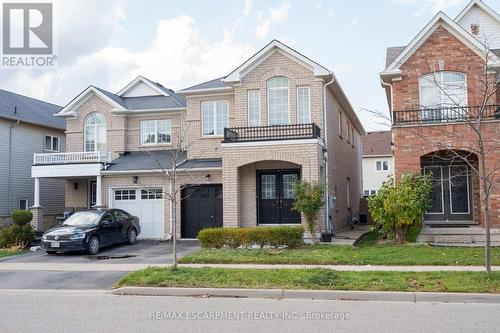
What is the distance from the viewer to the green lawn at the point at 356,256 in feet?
40.7

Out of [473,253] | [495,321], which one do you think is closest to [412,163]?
[473,253]

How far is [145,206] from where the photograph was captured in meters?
21.8

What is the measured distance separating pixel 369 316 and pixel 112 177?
1653 centimetres

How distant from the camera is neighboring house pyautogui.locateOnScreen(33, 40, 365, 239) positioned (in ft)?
61.4

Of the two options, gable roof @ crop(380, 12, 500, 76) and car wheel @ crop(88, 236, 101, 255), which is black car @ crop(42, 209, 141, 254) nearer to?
car wheel @ crop(88, 236, 101, 255)

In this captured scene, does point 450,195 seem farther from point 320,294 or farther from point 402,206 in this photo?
point 320,294

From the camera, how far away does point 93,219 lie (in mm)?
17688

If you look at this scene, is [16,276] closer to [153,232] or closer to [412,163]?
[153,232]

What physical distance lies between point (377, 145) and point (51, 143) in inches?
1261

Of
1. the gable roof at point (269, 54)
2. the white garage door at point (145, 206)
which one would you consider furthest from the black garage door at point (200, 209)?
the gable roof at point (269, 54)

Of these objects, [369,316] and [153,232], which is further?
[153,232]

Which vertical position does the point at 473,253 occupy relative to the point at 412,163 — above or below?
below

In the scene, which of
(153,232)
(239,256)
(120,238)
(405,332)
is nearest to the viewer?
(405,332)

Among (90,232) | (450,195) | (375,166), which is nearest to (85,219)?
(90,232)
